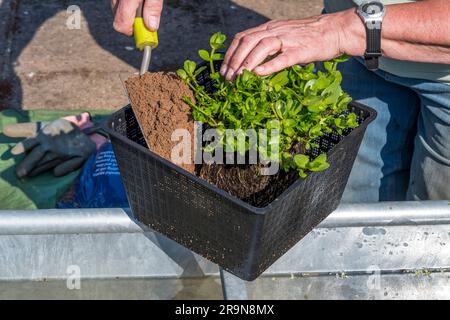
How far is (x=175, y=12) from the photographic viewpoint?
4488 millimetres

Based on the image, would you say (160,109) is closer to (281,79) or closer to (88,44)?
(281,79)

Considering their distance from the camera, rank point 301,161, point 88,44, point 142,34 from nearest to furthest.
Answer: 1. point 301,161
2. point 142,34
3. point 88,44

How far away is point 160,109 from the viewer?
1569mm

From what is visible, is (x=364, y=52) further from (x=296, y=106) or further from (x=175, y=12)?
(x=175, y=12)

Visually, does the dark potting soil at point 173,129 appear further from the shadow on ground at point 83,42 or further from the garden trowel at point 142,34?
the shadow on ground at point 83,42

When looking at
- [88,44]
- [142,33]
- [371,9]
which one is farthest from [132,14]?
[88,44]

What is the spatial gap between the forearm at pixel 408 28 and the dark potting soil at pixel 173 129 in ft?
1.28

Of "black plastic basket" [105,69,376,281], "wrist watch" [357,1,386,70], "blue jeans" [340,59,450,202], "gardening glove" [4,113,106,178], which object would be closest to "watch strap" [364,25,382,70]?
"wrist watch" [357,1,386,70]

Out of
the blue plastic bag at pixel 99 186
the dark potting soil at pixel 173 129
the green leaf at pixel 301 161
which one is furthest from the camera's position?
the blue plastic bag at pixel 99 186

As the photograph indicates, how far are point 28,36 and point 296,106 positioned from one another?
298 centimetres

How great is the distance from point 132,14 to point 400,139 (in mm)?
1019

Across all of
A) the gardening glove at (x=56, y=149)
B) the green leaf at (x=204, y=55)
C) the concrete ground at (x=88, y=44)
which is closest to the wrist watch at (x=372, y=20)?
the green leaf at (x=204, y=55)

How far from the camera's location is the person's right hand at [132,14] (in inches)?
66.6

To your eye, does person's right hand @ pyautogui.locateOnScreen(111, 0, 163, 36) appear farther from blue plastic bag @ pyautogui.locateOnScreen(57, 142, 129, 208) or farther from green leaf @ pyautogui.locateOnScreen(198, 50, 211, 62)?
blue plastic bag @ pyautogui.locateOnScreen(57, 142, 129, 208)
